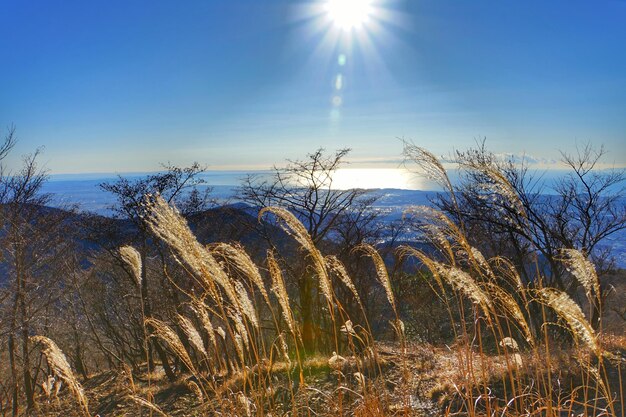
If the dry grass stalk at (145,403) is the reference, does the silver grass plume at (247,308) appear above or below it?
above

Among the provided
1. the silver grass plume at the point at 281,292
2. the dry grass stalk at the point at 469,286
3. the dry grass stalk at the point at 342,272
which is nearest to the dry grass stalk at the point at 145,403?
the silver grass plume at the point at 281,292

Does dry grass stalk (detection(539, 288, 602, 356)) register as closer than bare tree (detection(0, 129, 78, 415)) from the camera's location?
Yes

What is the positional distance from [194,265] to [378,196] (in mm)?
12013

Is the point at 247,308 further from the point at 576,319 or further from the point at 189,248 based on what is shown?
the point at 576,319

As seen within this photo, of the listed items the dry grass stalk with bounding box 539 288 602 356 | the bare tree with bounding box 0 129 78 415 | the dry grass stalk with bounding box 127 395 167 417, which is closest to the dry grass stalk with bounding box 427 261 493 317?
the dry grass stalk with bounding box 539 288 602 356

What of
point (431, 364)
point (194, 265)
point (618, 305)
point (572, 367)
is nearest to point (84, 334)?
point (431, 364)

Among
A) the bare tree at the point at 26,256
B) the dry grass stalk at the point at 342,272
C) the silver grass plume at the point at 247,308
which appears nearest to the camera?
the silver grass plume at the point at 247,308

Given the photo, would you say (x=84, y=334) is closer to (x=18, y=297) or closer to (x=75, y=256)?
(x=75, y=256)

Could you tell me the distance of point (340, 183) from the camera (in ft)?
39.4

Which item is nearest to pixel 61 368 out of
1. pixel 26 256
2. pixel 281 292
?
pixel 281 292

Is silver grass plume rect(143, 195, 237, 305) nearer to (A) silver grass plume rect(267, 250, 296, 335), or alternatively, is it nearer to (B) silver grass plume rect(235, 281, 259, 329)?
(B) silver grass plume rect(235, 281, 259, 329)

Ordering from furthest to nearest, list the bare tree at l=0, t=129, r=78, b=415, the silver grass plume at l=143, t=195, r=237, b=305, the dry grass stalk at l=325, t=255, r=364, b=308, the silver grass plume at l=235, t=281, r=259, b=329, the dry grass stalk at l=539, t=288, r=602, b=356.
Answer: the bare tree at l=0, t=129, r=78, b=415 < the dry grass stalk at l=325, t=255, r=364, b=308 < the silver grass plume at l=235, t=281, r=259, b=329 < the silver grass plume at l=143, t=195, r=237, b=305 < the dry grass stalk at l=539, t=288, r=602, b=356

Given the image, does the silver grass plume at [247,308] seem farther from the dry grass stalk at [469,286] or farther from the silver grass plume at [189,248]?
the dry grass stalk at [469,286]

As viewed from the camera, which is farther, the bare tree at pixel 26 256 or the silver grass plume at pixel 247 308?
the bare tree at pixel 26 256
